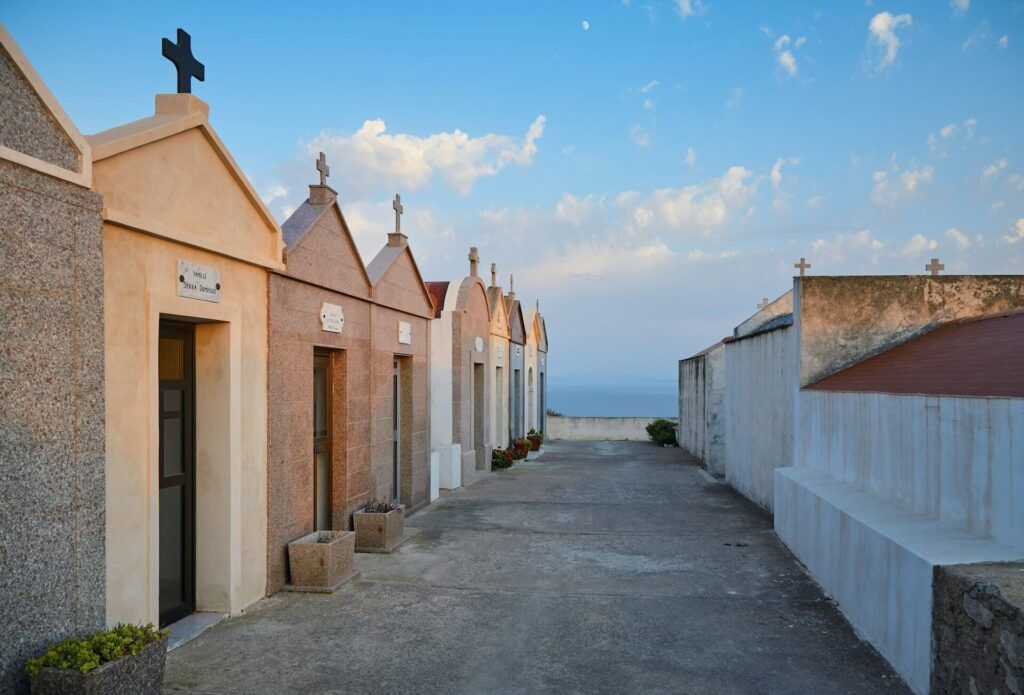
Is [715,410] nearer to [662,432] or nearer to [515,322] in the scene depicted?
[515,322]

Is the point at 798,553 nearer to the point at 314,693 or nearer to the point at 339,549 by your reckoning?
the point at 339,549

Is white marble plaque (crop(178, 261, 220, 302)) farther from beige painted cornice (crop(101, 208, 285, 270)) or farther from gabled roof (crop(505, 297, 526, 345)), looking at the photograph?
gabled roof (crop(505, 297, 526, 345))

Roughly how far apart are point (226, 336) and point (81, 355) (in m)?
2.09

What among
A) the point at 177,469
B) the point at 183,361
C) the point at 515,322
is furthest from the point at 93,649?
the point at 515,322

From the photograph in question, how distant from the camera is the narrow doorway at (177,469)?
634 centimetres

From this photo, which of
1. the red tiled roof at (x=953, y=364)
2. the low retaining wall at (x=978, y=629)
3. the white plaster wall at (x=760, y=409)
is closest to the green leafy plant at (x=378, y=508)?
the red tiled roof at (x=953, y=364)

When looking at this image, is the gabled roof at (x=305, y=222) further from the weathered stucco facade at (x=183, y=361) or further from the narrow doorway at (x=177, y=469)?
the narrow doorway at (x=177, y=469)

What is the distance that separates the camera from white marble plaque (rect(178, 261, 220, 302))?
5.89 meters

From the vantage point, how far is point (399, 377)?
39.9 feet

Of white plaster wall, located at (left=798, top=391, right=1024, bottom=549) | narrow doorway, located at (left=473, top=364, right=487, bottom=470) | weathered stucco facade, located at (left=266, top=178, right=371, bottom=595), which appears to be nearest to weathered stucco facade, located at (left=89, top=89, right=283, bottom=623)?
weathered stucco facade, located at (left=266, top=178, right=371, bottom=595)

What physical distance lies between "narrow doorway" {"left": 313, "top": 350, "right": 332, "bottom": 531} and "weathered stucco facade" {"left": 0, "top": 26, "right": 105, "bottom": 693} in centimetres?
429

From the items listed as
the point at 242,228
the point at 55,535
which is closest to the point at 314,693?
the point at 55,535

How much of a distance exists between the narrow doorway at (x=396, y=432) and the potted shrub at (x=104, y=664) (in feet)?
23.0

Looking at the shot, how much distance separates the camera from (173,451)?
6.48m
